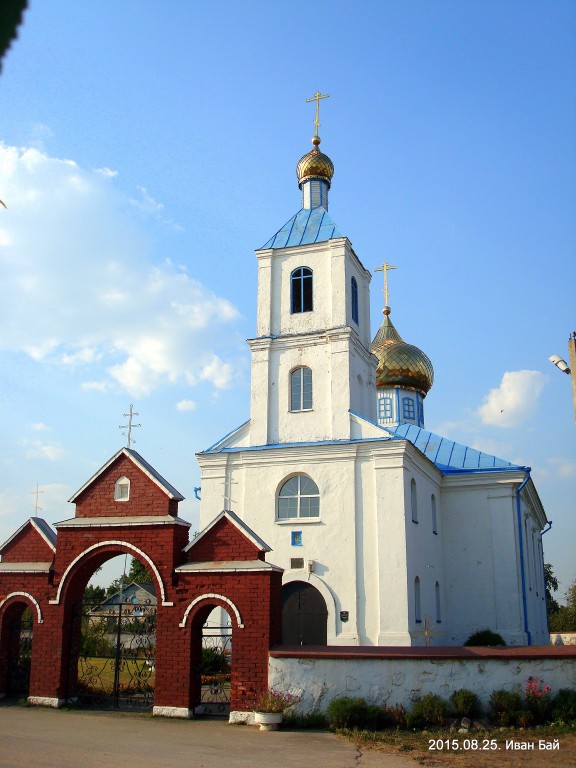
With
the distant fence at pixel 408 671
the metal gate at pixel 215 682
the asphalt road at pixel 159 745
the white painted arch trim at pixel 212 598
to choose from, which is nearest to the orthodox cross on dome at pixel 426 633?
the metal gate at pixel 215 682

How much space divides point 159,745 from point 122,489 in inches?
204

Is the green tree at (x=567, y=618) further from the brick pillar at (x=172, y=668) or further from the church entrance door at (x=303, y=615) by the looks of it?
the brick pillar at (x=172, y=668)

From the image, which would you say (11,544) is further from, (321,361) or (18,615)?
(321,361)

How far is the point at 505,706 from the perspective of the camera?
11.2 m

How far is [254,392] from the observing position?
21516 mm

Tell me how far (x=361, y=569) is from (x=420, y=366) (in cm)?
1404

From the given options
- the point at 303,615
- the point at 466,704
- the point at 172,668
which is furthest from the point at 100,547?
the point at 303,615

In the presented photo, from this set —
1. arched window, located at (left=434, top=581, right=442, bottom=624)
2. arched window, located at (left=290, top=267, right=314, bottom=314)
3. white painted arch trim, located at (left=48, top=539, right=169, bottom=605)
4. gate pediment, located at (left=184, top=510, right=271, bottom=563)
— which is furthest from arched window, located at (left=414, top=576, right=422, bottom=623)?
white painted arch trim, located at (left=48, top=539, right=169, bottom=605)

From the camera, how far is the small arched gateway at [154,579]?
41.1 ft

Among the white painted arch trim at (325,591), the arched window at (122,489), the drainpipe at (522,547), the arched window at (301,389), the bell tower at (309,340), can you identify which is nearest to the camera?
the arched window at (122,489)

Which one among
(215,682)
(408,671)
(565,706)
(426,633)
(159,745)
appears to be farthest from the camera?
(426,633)

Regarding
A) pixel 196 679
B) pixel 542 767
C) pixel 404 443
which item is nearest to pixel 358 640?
pixel 404 443

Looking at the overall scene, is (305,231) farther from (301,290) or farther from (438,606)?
(438,606)

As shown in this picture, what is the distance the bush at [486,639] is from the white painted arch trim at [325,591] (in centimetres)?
543
